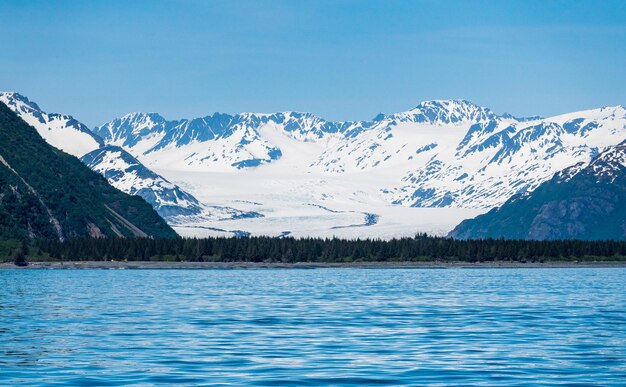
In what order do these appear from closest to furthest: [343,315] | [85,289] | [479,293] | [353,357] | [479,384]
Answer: [479,384] < [353,357] < [343,315] < [479,293] < [85,289]

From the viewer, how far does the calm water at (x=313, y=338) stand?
52938 mm

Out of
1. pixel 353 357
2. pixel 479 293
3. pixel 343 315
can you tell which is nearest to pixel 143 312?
pixel 343 315

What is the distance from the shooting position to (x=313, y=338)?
6925 centimetres

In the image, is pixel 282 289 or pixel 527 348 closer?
pixel 527 348

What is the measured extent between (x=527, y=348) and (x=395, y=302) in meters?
40.4

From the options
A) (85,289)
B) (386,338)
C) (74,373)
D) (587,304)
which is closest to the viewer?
(74,373)

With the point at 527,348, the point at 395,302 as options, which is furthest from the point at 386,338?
the point at 395,302

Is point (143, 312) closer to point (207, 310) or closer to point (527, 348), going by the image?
point (207, 310)

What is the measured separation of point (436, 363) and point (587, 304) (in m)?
47.0

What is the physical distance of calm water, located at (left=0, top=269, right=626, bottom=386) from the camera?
52.9 m

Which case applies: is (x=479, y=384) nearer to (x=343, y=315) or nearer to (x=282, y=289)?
(x=343, y=315)

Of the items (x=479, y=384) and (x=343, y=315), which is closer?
(x=479, y=384)

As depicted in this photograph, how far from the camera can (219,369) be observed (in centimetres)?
5475

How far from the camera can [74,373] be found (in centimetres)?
5375
